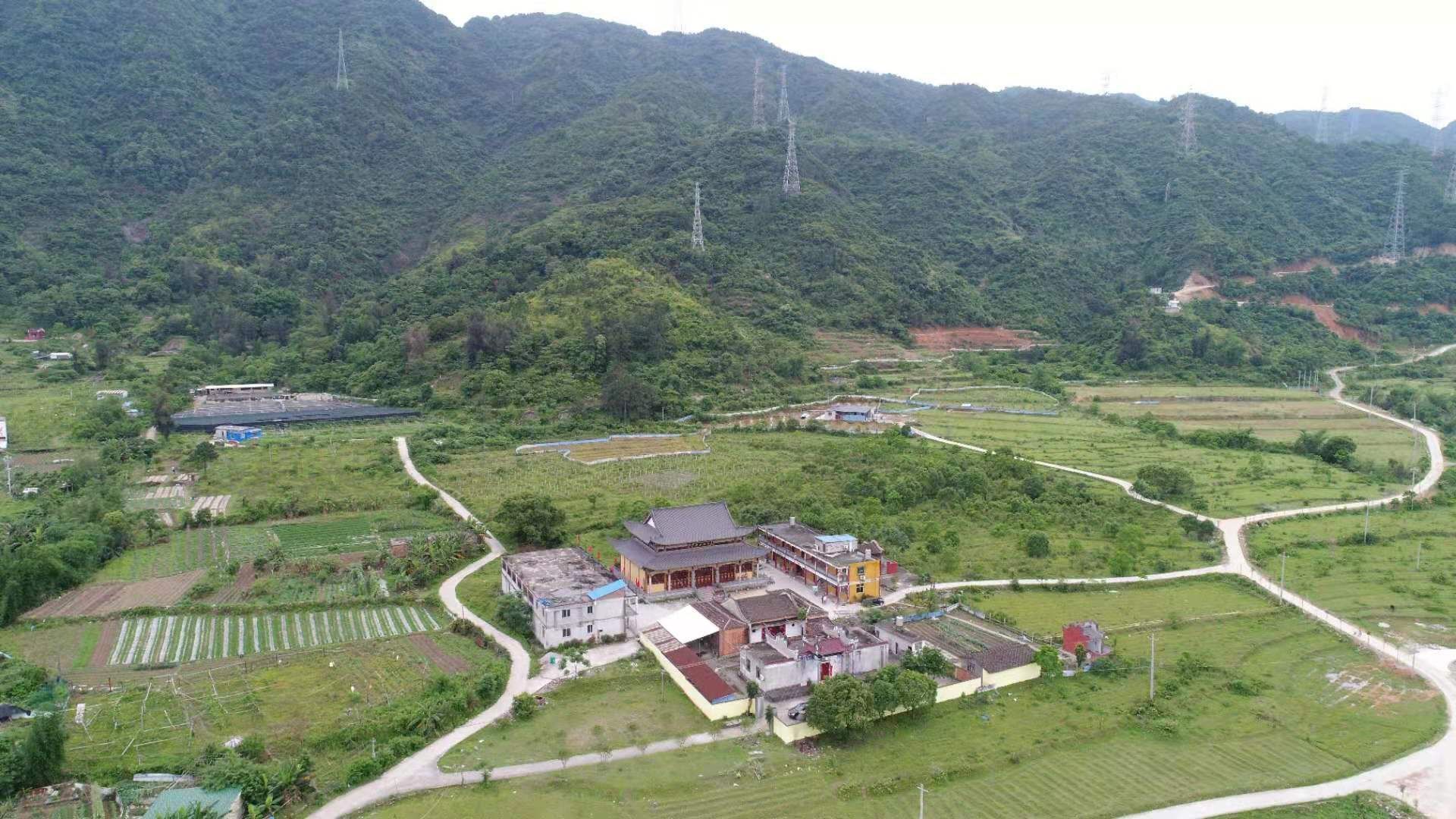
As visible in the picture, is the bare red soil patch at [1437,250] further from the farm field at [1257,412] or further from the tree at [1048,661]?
the tree at [1048,661]

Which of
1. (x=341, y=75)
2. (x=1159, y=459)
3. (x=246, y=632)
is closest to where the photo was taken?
(x=246, y=632)

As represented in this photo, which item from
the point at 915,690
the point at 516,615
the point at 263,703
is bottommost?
the point at 263,703

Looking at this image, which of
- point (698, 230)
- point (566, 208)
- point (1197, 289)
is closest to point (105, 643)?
point (698, 230)

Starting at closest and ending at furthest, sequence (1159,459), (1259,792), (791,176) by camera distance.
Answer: (1259,792)
(1159,459)
(791,176)

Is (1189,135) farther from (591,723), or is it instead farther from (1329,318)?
(591,723)

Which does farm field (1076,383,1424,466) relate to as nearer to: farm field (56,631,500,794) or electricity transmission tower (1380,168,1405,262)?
electricity transmission tower (1380,168,1405,262)

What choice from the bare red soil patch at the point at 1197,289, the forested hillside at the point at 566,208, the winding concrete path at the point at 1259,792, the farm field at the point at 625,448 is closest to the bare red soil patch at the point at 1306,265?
the forested hillside at the point at 566,208

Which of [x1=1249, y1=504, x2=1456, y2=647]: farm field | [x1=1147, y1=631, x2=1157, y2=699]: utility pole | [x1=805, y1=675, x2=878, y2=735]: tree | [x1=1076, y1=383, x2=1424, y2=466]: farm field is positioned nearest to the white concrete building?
[x1=805, y1=675, x2=878, y2=735]: tree
